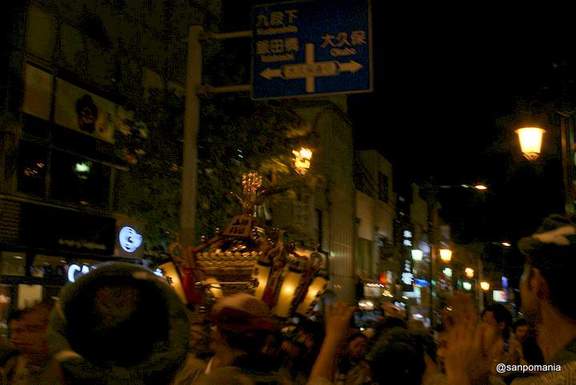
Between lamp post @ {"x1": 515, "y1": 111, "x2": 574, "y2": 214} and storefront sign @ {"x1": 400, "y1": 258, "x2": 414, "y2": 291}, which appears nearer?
lamp post @ {"x1": 515, "y1": 111, "x2": 574, "y2": 214}

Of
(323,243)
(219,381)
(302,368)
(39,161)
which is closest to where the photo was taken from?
(219,381)

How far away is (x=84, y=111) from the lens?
634 inches

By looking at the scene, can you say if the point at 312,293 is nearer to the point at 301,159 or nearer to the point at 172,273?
the point at 172,273

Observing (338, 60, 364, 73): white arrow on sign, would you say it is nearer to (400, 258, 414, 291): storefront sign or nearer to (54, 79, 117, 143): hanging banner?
(54, 79, 117, 143): hanging banner

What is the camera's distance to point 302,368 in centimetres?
780

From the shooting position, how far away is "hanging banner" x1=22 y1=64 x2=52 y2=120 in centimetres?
1441

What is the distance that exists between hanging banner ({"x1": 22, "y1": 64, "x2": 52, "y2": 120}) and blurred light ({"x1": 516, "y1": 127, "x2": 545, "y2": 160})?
9.70 meters

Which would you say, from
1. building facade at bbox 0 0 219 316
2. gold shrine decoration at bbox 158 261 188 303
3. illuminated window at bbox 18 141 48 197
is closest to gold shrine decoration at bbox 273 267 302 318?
gold shrine decoration at bbox 158 261 188 303

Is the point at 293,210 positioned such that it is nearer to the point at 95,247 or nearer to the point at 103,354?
the point at 95,247

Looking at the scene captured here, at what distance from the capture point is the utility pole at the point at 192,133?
9.56 m

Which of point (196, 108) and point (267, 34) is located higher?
point (267, 34)

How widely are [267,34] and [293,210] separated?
50.6 feet

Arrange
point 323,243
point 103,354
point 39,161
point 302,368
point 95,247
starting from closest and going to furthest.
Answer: point 103,354
point 302,368
point 39,161
point 95,247
point 323,243

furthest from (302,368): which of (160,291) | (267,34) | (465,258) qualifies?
(465,258)
